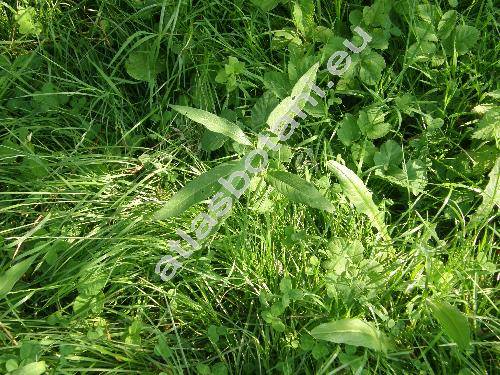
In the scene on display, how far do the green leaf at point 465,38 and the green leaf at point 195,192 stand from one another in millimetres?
929

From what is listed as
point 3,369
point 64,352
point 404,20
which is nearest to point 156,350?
point 64,352

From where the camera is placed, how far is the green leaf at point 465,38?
2074 mm

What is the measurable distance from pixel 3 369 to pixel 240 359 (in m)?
0.65

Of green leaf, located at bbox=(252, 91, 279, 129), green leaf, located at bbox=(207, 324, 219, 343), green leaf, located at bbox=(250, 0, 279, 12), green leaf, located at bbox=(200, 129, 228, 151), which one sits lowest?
green leaf, located at bbox=(207, 324, 219, 343)

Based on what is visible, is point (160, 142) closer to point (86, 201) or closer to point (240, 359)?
point (86, 201)

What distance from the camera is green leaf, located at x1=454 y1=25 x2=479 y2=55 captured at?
207cm

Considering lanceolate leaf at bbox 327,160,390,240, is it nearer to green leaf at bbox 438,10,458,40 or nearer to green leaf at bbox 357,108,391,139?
green leaf at bbox 357,108,391,139

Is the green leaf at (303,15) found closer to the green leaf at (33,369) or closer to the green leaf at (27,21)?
the green leaf at (27,21)

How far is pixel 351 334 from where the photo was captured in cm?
162

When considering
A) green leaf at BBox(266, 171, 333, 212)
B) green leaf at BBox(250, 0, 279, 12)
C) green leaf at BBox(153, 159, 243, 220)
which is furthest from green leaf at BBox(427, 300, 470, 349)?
green leaf at BBox(250, 0, 279, 12)

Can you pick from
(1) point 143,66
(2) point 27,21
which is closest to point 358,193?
(1) point 143,66

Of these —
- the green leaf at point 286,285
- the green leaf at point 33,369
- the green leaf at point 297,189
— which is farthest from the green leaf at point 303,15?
the green leaf at point 33,369

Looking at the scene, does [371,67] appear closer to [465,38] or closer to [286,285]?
[465,38]

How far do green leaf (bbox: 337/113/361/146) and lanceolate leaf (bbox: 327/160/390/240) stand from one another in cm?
17
